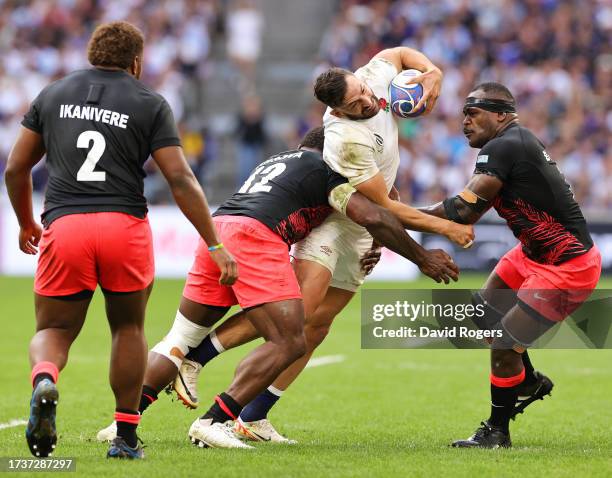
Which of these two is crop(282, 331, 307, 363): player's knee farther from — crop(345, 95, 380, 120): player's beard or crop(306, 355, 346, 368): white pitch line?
crop(306, 355, 346, 368): white pitch line

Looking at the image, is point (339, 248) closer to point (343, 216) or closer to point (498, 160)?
point (343, 216)

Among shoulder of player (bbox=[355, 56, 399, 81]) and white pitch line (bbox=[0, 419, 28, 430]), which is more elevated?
shoulder of player (bbox=[355, 56, 399, 81])

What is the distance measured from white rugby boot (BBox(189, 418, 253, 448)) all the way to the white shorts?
1362mm

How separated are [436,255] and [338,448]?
142 cm

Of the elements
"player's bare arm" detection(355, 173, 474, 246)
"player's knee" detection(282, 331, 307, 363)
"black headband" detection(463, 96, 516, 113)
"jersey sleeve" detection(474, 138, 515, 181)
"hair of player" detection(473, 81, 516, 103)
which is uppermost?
"hair of player" detection(473, 81, 516, 103)

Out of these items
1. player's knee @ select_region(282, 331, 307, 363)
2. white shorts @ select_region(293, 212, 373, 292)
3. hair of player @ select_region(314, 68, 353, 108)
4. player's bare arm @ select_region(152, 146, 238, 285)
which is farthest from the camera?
white shorts @ select_region(293, 212, 373, 292)

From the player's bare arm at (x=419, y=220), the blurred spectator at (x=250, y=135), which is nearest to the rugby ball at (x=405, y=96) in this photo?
the player's bare arm at (x=419, y=220)

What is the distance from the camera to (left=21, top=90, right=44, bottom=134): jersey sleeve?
652cm

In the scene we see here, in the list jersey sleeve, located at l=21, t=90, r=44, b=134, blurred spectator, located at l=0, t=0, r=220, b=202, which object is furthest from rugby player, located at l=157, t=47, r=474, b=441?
blurred spectator, located at l=0, t=0, r=220, b=202

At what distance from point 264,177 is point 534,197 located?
1818 millimetres

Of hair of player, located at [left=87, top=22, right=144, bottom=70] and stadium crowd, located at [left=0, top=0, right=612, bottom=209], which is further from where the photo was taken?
stadium crowd, located at [left=0, top=0, right=612, bottom=209]

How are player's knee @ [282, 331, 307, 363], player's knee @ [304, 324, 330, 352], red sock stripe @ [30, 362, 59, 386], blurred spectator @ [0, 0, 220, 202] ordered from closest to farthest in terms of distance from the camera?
red sock stripe @ [30, 362, 59, 386]
player's knee @ [282, 331, 307, 363]
player's knee @ [304, 324, 330, 352]
blurred spectator @ [0, 0, 220, 202]

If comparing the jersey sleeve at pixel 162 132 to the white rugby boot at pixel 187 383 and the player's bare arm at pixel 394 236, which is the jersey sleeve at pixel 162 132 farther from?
the white rugby boot at pixel 187 383

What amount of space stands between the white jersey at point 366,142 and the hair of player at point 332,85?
0.73ft
